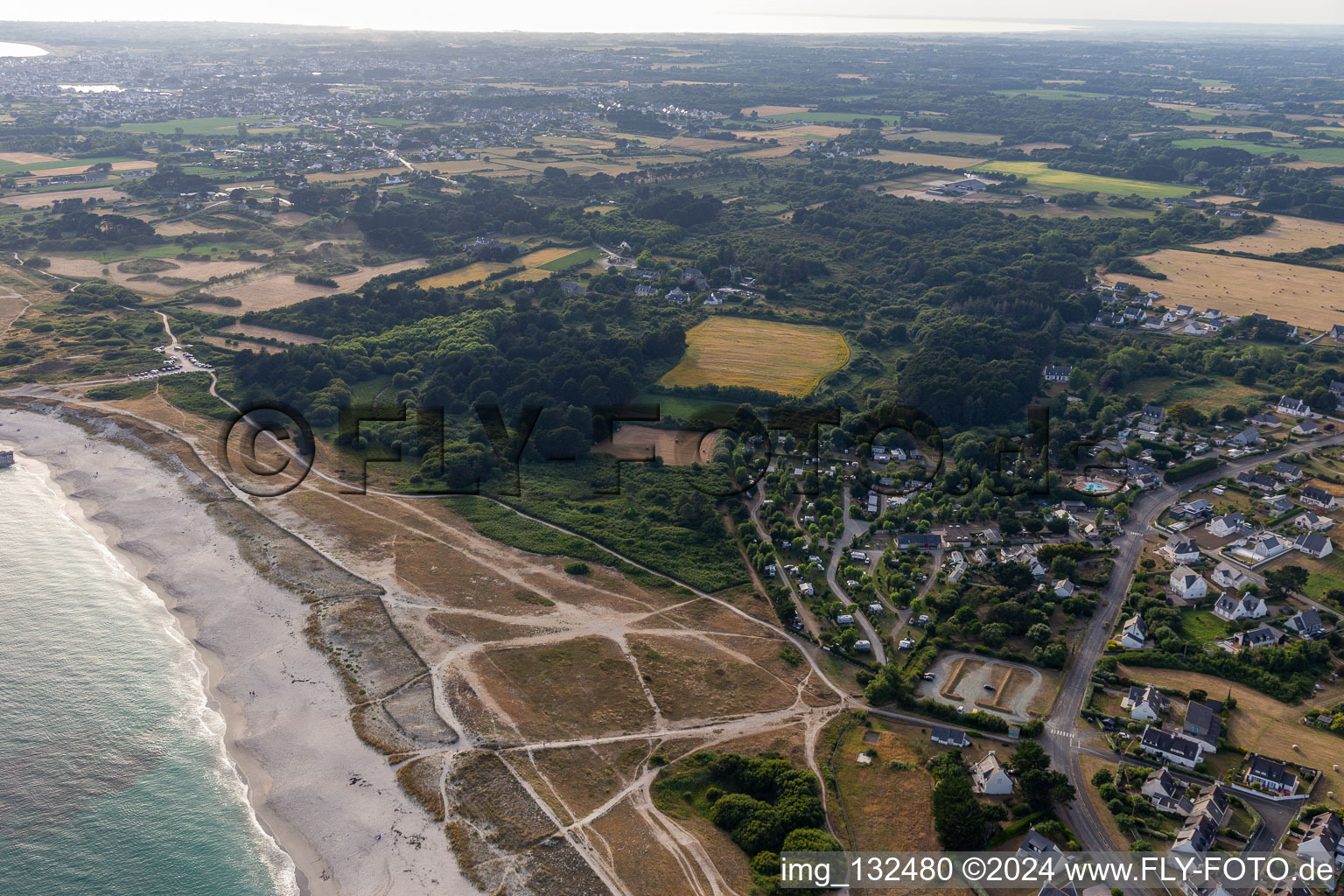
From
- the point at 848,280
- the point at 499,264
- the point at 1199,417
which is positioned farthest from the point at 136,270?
the point at 1199,417

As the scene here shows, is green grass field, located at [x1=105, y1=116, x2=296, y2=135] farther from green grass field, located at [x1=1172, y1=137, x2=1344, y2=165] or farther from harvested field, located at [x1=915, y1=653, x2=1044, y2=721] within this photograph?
green grass field, located at [x1=1172, y1=137, x2=1344, y2=165]

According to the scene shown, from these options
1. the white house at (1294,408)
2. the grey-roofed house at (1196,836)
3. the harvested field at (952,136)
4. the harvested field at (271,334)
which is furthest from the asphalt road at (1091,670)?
the harvested field at (952,136)

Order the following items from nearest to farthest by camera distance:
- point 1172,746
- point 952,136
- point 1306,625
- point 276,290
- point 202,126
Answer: point 1172,746 → point 1306,625 → point 276,290 → point 202,126 → point 952,136

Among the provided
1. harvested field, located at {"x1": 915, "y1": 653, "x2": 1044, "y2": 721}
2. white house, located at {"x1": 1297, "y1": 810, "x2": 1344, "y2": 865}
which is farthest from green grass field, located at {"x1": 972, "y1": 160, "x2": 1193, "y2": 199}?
white house, located at {"x1": 1297, "y1": 810, "x2": 1344, "y2": 865}

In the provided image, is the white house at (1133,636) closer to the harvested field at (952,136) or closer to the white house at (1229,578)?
the white house at (1229,578)

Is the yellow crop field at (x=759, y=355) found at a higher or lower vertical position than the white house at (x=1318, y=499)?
higher

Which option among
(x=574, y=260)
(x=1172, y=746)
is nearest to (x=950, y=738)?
(x=1172, y=746)

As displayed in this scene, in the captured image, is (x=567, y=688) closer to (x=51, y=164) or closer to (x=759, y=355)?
(x=759, y=355)
